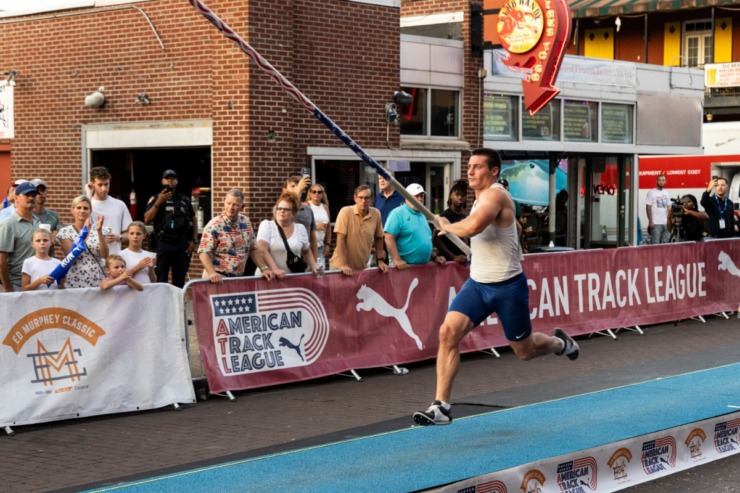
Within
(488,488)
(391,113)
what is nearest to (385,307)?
(488,488)

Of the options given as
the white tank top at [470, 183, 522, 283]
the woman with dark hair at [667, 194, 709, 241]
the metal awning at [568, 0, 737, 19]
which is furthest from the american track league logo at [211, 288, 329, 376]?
the metal awning at [568, 0, 737, 19]

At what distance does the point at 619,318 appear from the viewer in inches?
588

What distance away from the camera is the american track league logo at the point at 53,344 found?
905cm

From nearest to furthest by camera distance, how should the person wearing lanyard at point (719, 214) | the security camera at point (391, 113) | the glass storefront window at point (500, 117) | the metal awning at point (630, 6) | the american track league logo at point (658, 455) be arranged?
the american track league logo at point (658, 455) < the security camera at point (391, 113) < the person wearing lanyard at point (719, 214) < the glass storefront window at point (500, 117) < the metal awning at point (630, 6)

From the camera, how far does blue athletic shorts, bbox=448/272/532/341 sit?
7961 mm

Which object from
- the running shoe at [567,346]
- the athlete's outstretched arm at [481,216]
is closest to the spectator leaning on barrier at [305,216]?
the running shoe at [567,346]

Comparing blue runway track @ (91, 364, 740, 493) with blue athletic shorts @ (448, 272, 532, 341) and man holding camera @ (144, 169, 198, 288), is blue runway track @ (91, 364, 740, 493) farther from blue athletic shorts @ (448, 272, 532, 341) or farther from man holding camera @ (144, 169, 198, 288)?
man holding camera @ (144, 169, 198, 288)

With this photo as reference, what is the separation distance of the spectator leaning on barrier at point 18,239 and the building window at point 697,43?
130 ft

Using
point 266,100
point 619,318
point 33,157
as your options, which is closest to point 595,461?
point 619,318

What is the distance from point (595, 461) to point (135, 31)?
12.9 meters

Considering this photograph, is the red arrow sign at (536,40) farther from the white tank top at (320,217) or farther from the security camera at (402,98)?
the white tank top at (320,217)

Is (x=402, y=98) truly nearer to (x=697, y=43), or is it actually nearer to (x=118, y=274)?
(x=118, y=274)

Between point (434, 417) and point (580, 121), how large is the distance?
1573 centimetres

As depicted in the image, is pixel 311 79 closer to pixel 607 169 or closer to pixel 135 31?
pixel 135 31
